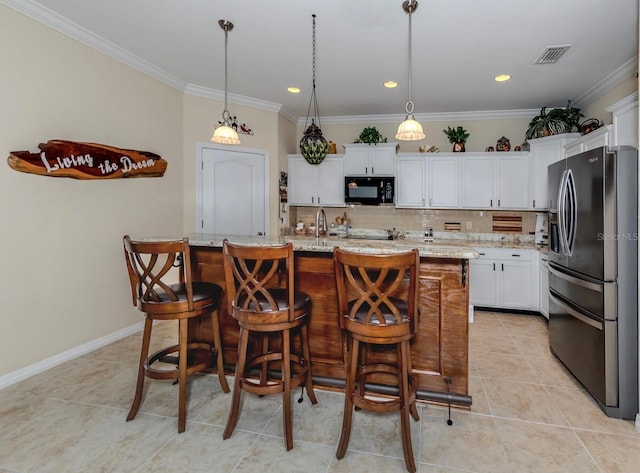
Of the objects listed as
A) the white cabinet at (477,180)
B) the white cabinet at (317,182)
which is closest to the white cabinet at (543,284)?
the white cabinet at (477,180)

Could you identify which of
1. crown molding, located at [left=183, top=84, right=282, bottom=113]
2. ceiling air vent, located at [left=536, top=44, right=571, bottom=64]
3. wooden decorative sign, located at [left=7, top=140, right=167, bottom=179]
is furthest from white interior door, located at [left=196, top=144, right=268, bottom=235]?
ceiling air vent, located at [left=536, top=44, right=571, bottom=64]

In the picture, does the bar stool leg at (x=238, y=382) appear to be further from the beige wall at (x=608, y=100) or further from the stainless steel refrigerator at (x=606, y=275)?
the beige wall at (x=608, y=100)

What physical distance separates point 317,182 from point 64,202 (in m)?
3.23

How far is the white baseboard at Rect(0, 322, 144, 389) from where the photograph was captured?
2.59 metres

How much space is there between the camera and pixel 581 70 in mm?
3605

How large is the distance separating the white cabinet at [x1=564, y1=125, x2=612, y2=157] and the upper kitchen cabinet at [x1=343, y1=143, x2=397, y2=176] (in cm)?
208

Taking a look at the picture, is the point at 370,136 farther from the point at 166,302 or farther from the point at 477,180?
the point at 166,302

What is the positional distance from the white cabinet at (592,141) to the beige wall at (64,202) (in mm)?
4455

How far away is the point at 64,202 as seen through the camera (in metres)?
2.93

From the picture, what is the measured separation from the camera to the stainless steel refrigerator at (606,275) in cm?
218

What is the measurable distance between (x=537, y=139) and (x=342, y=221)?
2818 millimetres

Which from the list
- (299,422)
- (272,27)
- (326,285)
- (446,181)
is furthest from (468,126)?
(299,422)

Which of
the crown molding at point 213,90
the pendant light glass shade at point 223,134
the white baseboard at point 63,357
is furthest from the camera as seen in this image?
Answer: the pendant light glass shade at point 223,134

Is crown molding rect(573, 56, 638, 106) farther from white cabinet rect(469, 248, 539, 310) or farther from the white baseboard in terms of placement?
the white baseboard
